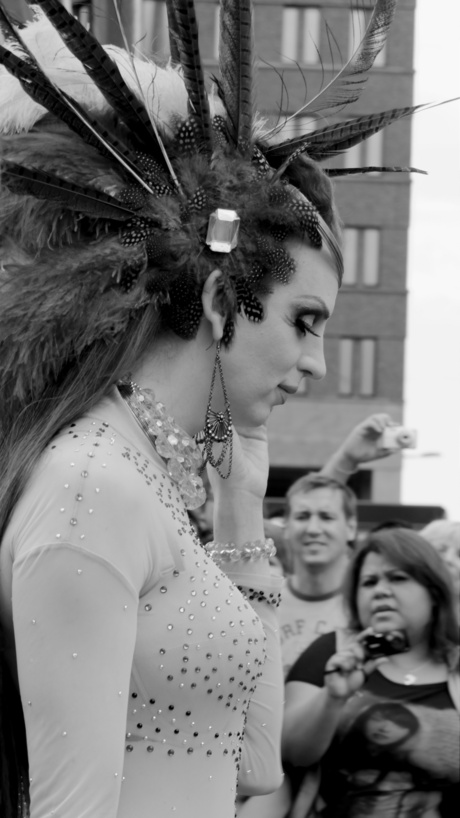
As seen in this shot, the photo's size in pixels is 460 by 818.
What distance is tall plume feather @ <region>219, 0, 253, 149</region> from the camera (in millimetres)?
1830

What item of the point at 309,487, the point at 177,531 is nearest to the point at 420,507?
the point at 309,487

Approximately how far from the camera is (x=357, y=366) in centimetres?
2827

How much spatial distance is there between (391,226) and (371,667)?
24973 millimetres

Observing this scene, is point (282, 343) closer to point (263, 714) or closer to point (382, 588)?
point (263, 714)

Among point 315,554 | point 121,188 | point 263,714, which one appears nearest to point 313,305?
point 121,188

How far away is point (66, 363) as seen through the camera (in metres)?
1.77

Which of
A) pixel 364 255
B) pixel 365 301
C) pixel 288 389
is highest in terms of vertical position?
pixel 364 255

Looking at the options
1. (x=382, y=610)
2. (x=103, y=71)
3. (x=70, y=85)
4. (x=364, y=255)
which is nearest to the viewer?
(x=103, y=71)

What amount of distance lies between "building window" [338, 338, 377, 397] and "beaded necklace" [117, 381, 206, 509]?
26183 mm

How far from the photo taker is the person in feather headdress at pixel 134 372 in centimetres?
153

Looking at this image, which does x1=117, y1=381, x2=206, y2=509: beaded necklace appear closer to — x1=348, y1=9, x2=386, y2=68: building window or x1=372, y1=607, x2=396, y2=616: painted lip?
x1=348, y1=9, x2=386, y2=68: building window

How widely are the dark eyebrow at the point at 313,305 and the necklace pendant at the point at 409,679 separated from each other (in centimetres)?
204

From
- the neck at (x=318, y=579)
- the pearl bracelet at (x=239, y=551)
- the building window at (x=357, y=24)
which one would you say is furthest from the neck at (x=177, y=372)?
the neck at (x=318, y=579)

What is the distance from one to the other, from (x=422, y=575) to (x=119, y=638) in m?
2.48
